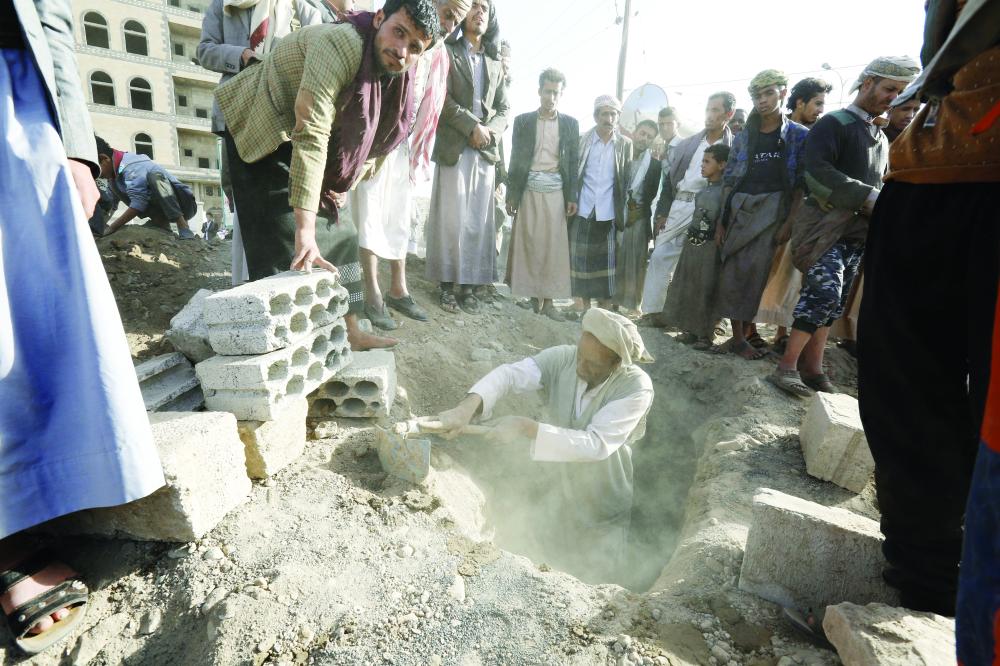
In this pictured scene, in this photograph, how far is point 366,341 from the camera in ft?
9.11

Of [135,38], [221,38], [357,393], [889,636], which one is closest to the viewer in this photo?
[889,636]

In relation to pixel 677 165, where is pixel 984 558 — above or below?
below

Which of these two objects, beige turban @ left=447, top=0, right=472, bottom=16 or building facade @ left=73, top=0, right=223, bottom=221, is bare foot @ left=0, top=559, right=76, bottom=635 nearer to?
beige turban @ left=447, top=0, right=472, bottom=16

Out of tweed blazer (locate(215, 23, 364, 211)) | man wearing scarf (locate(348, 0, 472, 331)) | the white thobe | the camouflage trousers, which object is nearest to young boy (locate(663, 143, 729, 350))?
the camouflage trousers

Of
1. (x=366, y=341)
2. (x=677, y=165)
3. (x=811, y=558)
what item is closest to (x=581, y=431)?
(x=811, y=558)

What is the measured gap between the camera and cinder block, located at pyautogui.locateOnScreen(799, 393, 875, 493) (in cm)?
238

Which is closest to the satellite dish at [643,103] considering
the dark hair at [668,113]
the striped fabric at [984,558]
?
the dark hair at [668,113]

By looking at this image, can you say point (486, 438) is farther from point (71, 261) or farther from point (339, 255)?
point (71, 261)

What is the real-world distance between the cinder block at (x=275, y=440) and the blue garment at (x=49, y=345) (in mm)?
450

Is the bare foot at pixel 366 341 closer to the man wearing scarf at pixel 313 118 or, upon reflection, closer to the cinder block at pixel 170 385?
the man wearing scarf at pixel 313 118

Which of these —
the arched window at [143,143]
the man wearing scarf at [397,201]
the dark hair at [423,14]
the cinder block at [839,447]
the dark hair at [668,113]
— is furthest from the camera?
the arched window at [143,143]

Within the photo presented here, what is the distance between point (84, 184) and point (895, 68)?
13.0ft

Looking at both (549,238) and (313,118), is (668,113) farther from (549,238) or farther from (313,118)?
(313,118)

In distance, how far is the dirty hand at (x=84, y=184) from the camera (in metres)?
1.36
